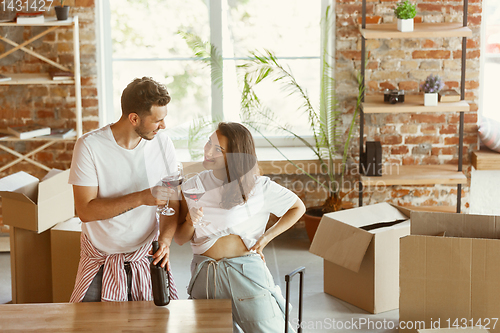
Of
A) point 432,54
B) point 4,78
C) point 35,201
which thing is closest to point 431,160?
point 432,54

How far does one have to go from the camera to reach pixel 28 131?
3.61m

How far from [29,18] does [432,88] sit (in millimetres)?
2666

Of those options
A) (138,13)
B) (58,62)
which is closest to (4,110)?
(58,62)

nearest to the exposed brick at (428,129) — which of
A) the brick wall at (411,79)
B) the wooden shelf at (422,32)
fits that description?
the brick wall at (411,79)

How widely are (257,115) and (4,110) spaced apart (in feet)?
5.94

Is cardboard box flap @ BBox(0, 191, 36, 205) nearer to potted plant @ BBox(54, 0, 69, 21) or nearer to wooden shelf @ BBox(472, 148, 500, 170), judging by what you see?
potted plant @ BBox(54, 0, 69, 21)

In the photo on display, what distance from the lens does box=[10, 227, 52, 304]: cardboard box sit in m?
2.84

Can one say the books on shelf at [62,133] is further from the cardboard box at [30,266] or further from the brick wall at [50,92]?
the cardboard box at [30,266]

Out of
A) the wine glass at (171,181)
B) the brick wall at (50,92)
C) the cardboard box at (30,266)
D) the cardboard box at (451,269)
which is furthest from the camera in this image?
the brick wall at (50,92)

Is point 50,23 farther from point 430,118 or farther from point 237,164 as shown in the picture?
point 430,118

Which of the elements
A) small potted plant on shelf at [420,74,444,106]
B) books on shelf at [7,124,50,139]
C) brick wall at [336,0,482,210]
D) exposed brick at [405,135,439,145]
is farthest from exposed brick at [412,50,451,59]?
books on shelf at [7,124,50,139]

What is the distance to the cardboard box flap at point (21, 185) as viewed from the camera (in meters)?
2.76

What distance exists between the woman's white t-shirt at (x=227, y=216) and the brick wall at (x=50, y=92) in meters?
2.25

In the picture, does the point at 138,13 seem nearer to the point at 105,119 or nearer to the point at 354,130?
the point at 105,119
